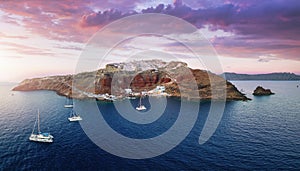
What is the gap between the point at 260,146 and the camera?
222 feet

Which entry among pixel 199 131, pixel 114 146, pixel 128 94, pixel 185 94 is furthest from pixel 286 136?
pixel 128 94

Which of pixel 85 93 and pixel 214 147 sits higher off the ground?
pixel 85 93

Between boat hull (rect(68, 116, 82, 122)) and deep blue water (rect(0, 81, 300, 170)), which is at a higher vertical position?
boat hull (rect(68, 116, 82, 122))

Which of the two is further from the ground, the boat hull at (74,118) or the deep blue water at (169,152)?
the boat hull at (74,118)

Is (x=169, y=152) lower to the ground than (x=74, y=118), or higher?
lower

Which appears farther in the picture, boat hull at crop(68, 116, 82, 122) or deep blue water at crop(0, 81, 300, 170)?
boat hull at crop(68, 116, 82, 122)

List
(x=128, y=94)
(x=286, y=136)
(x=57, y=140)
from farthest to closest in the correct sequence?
(x=128, y=94)
(x=286, y=136)
(x=57, y=140)

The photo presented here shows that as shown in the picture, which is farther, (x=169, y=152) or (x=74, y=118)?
(x=74, y=118)

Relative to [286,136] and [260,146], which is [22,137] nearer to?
[260,146]

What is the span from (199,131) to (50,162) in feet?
186

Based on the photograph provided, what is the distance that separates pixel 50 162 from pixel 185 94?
14794 cm

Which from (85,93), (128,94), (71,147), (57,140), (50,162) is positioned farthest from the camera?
(128,94)

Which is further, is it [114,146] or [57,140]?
[57,140]

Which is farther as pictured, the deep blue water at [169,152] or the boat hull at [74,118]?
the boat hull at [74,118]
